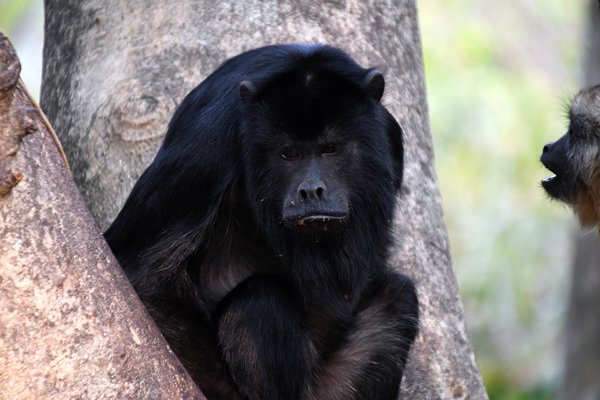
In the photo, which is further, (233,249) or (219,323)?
(233,249)

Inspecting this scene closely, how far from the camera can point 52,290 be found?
2.87 m

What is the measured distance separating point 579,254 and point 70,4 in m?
5.94

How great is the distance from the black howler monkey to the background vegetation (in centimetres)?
764

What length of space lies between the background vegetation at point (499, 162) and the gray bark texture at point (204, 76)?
6.90 m

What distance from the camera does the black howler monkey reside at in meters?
3.75

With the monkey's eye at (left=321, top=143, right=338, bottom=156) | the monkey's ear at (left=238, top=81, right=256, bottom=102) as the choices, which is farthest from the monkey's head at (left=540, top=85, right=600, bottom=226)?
the monkey's ear at (left=238, top=81, right=256, bottom=102)

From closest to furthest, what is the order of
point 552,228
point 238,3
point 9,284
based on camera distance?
point 9,284 → point 238,3 → point 552,228

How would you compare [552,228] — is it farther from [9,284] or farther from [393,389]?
[9,284]

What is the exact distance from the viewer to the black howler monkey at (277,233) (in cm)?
375

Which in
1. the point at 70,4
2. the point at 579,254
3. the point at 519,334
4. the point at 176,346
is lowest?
the point at 519,334

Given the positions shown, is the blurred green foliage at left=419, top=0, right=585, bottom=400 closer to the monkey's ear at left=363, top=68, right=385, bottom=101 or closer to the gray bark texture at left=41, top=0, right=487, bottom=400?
the gray bark texture at left=41, top=0, right=487, bottom=400

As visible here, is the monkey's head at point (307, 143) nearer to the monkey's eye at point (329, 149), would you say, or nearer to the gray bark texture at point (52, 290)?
the monkey's eye at point (329, 149)

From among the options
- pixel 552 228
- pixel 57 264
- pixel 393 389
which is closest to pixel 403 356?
pixel 393 389

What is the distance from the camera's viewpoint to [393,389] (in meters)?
4.05
